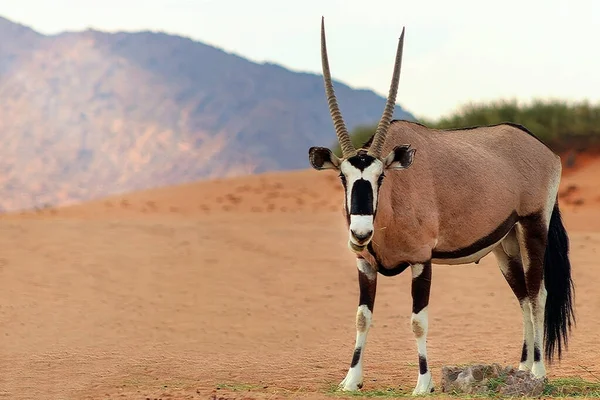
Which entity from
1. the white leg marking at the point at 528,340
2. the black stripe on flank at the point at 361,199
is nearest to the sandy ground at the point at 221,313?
the white leg marking at the point at 528,340

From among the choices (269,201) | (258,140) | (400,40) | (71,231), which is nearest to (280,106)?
(258,140)

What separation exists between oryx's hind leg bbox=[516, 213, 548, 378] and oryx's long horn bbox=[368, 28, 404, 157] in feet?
5.75

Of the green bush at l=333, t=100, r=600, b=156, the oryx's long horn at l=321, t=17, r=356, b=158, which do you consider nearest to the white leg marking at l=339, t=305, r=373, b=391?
the oryx's long horn at l=321, t=17, r=356, b=158

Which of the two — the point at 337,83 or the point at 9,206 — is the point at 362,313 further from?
the point at 337,83

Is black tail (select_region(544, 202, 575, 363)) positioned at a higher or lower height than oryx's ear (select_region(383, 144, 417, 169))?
lower

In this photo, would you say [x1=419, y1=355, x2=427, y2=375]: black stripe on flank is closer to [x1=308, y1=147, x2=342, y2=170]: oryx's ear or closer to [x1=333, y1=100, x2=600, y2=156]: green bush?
[x1=308, y1=147, x2=342, y2=170]: oryx's ear

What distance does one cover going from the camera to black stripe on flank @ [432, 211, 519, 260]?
7.11 meters

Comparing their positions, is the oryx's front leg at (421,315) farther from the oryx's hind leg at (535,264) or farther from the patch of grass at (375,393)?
the oryx's hind leg at (535,264)

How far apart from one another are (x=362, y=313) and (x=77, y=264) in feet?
25.1

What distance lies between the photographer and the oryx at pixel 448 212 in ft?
21.2

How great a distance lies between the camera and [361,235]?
5957 millimetres

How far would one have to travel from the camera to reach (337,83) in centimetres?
7062

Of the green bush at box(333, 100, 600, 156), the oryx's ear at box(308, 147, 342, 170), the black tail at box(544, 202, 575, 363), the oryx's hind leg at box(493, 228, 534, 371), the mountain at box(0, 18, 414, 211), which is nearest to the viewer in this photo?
the oryx's ear at box(308, 147, 342, 170)

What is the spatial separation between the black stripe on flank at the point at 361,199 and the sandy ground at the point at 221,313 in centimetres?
139
